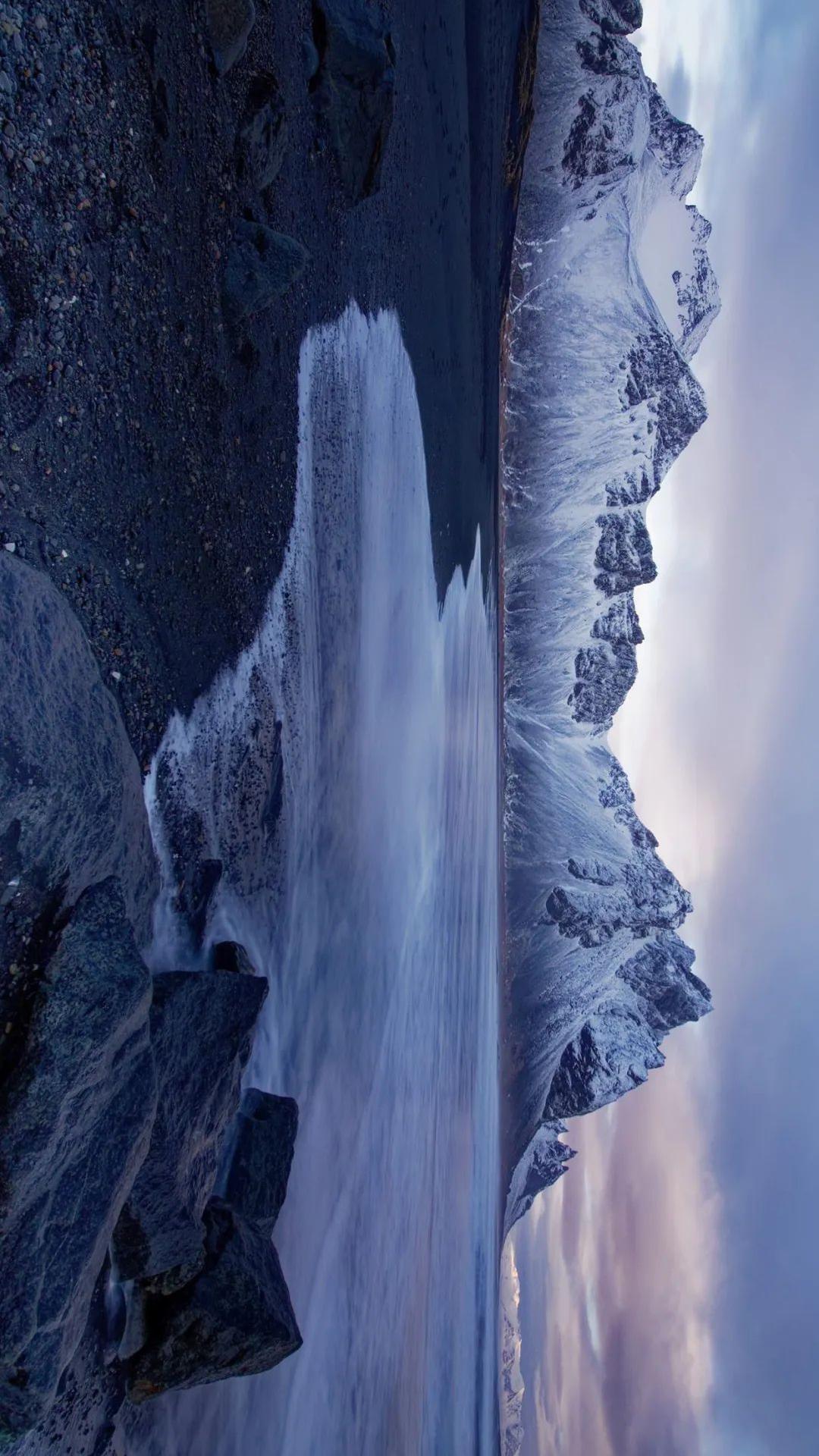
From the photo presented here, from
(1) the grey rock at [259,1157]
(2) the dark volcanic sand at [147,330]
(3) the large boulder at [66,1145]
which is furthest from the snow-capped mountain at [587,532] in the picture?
(3) the large boulder at [66,1145]

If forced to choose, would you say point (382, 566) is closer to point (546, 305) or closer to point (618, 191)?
point (546, 305)

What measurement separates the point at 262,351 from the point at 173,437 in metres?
1.03

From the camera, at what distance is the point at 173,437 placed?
338cm

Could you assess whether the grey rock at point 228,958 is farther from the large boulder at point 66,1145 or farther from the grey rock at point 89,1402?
the grey rock at point 89,1402

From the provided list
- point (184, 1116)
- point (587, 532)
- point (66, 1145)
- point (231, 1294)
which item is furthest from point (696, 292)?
point (66, 1145)

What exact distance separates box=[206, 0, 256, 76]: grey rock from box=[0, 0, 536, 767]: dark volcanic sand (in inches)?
2.3

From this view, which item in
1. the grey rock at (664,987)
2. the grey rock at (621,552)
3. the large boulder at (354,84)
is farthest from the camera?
the grey rock at (664,987)

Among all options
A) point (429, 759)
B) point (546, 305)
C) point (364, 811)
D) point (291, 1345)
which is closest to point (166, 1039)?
point (291, 1345)

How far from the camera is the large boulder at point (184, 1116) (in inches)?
125

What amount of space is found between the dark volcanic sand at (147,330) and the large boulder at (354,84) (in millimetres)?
185

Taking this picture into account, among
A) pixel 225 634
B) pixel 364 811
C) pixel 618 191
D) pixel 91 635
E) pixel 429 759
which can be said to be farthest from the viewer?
pixel 618 191

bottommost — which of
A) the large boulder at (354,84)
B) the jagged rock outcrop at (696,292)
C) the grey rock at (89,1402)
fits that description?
the grey rock at (89,1402)

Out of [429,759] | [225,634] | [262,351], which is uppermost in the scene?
[429,759]

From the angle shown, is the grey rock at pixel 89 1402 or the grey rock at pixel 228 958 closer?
the grey rock at pixel 89 1402
